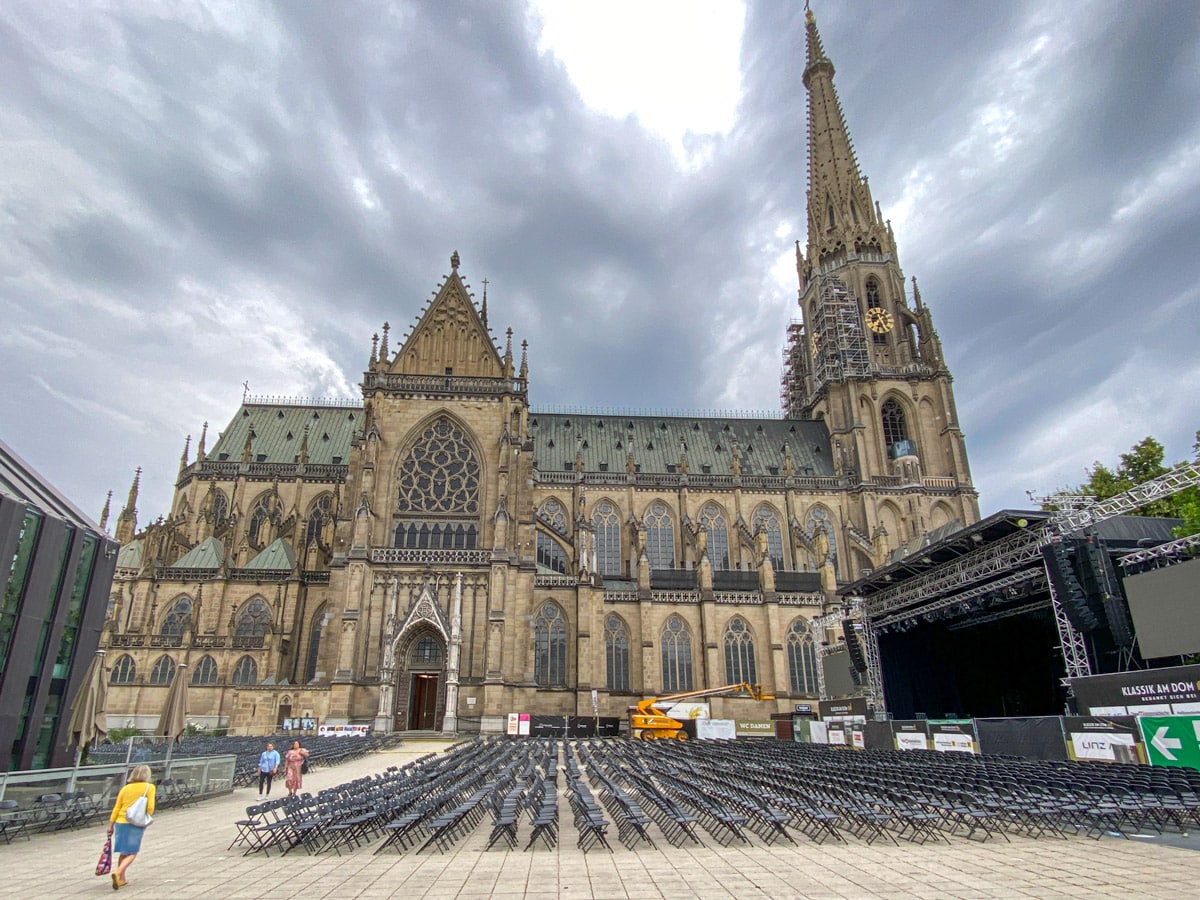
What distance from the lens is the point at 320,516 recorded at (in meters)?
52.0

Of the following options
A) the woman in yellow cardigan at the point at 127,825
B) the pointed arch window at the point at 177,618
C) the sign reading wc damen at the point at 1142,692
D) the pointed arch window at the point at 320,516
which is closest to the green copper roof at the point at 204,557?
the pointed arch window at the point at 177,618

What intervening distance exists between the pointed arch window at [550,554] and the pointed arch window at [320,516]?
14455 mm

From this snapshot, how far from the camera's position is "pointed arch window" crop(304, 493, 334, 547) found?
163 feet

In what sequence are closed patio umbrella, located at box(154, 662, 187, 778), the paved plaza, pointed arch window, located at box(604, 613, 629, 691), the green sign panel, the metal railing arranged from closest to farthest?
1. the paved plaza
2. the metal railing
3. the green sign panel
4. closed patio umbrella, located at box(154, 662, 187, 778)
5. pointed arch window, located at box(604, 613, 629, 691)

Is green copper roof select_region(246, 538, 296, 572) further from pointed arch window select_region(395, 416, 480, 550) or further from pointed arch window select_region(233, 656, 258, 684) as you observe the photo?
pointed arch window select_region(395, 416, 480, 550)

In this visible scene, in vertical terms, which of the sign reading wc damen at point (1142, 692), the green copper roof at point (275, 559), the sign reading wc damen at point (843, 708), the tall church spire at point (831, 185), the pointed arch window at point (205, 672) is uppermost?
the tall church spire at point (831, 185)

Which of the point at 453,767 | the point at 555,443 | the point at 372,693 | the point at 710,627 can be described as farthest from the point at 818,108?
the point at 453,767

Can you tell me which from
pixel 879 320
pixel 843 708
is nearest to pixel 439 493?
pixel 843 708

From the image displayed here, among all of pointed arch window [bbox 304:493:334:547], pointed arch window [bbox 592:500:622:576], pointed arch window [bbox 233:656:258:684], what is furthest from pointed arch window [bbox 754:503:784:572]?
pointed arch window [bbox 233:656:258:684]

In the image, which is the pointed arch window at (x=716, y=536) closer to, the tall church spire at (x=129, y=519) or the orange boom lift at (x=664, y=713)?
the orange boom lift at (x=664, y=713)

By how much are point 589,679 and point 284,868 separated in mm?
31958

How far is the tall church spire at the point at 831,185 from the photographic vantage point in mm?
65562

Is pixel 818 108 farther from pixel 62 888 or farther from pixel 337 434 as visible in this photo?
pixel 62 888

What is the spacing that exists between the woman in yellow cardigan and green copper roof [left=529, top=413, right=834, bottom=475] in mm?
46470
